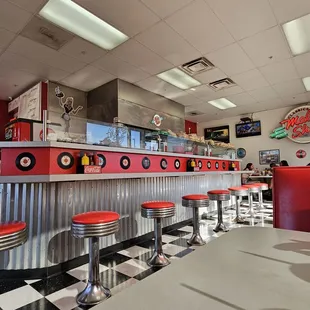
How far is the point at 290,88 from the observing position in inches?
247

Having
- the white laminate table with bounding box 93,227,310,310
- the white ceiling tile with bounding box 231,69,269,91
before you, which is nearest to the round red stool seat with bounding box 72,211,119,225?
the white laminate table with bounding box 93,227,310,310

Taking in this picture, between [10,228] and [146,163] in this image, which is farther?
[146,163]

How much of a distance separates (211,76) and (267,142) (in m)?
4.42

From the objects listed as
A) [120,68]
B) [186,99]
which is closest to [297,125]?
[186,99]

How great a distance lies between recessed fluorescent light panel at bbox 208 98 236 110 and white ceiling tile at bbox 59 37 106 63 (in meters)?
4.30

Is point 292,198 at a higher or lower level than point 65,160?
lower

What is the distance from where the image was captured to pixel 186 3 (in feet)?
10.1

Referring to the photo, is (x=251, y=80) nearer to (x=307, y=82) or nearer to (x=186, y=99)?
(x=307, y=82)

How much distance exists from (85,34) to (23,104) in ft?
10.3

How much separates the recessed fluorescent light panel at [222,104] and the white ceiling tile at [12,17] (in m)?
5.57

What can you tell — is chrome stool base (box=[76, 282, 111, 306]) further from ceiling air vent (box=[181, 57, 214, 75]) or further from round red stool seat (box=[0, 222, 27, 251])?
ceiling air vent (box=[181, 57, 214, 75])

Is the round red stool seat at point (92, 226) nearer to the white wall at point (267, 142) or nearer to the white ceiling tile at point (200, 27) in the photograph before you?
the white ceiling tile at point (200, 27)

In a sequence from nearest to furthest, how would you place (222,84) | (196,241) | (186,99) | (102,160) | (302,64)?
(102,160)
(196,241)
(302,64)
(222,84)
(186,99)

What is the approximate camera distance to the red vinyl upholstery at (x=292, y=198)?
55.9 inches
